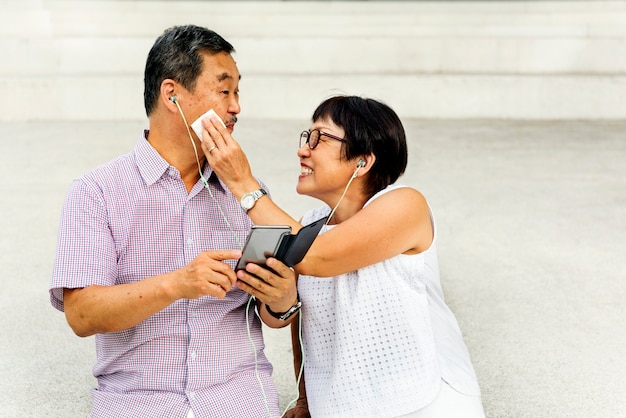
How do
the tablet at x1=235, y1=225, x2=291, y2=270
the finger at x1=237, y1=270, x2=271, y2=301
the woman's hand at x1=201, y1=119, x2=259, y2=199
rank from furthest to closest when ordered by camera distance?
the woman's hand at x1=201, y1=119, x2=259, y2=199, the finger at x1=237, y1=270, x2=271, y2=301, the tablet at x1=235, y1=225, x2=291, y2=270

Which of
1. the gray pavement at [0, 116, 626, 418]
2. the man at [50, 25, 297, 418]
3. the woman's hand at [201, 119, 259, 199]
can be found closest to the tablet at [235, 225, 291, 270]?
the man at [50, 25, 297, 418]

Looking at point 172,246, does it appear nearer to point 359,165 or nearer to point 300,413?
point 359,165

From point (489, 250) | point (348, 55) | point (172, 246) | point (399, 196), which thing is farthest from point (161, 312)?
point (348, 55)

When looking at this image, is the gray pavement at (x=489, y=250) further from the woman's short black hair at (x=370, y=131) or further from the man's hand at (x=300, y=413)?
the woman's short black hair at (x=370, y=131)

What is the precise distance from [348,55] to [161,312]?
7196 mm

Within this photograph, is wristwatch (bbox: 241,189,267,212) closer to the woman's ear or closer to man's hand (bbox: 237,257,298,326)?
man's hand (bbox: 237,257,298,326)

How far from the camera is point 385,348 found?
83.4 inches

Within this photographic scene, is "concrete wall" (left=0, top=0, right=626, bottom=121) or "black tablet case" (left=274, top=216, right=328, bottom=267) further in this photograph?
"concrete wall" (left=0, top=0, right=626, bottom=121)

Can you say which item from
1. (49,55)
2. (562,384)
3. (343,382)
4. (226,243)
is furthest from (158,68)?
(49,55)

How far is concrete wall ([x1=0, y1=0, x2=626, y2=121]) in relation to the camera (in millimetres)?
8289

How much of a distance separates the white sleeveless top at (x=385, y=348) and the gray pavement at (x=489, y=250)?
786mm

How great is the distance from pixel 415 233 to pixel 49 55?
24.3 feet

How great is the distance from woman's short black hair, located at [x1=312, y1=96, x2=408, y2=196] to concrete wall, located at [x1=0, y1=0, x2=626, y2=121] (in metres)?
6.04

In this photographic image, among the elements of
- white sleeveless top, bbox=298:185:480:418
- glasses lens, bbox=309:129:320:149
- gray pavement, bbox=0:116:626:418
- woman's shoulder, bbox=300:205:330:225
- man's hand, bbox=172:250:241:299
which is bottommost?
gray pavement, bbox=0:116:626:418
